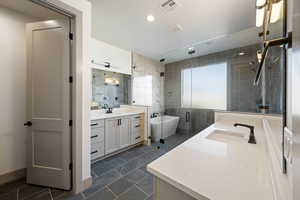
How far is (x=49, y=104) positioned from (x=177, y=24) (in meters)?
2.42

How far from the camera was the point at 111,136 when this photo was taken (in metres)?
2.55

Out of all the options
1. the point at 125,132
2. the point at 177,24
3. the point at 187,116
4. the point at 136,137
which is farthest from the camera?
the point at 187,116

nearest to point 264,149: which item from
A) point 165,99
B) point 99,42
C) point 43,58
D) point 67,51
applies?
point 67,51

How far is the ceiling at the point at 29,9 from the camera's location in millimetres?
1710

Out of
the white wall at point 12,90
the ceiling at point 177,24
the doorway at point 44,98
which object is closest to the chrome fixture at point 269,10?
the ceiling at point 177,24

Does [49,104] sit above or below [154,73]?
below

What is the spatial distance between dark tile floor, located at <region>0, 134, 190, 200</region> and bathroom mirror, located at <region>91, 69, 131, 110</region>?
4.37 feet

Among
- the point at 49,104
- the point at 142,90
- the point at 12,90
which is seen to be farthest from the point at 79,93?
the point at 142,90

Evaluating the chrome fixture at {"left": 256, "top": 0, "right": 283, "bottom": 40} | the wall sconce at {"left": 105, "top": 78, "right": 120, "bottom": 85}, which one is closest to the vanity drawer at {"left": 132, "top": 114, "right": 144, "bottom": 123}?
the wall sconce at {"left": 105, "top": 78, "right": 120, "bottom": 85}

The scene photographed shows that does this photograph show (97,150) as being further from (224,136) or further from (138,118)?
(224,136)

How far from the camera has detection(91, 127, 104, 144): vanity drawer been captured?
2252 millimetres

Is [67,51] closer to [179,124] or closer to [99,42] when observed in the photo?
[99,42]

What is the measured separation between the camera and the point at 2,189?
165cm

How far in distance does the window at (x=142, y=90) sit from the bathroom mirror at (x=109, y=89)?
0.20 m
